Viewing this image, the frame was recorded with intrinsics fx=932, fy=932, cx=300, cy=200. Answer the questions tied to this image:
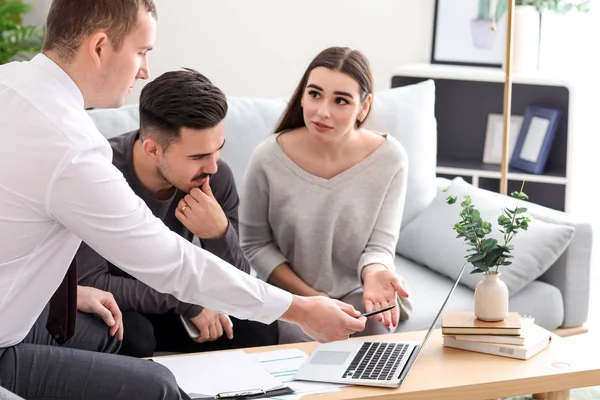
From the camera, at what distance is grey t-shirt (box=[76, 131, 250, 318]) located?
2.30 meters

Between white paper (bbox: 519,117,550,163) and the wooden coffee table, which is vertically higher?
white paper (bbox: 519,117,550,163)

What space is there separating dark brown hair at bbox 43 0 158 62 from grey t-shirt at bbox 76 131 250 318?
2.17 ft

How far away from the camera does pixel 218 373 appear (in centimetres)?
197

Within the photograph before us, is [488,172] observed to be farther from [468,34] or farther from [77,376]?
[77,376]

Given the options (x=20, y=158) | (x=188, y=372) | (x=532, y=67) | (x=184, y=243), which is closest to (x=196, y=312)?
(x=188, y=372)

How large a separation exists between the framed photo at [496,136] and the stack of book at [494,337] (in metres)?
2.00

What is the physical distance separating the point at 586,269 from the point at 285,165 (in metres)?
1.01

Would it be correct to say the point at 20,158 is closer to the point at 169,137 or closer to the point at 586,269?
the point at 169,137

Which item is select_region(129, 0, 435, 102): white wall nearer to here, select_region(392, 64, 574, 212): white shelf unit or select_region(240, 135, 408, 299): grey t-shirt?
select_region(392, 64, 574, 212): white shelf unit

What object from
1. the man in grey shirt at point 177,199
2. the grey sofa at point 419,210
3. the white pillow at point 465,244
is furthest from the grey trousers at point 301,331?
the white pillow at point 465,244

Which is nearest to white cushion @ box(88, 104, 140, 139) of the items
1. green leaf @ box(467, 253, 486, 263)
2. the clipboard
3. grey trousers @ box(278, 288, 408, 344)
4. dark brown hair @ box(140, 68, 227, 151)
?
dark brown hair @ box(140, 68, 227, 151)

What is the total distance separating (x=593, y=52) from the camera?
13.7 feet

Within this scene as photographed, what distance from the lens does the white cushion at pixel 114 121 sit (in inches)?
106

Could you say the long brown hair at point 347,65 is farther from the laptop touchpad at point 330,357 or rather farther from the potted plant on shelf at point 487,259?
the laptop touchpad at point 330,357
